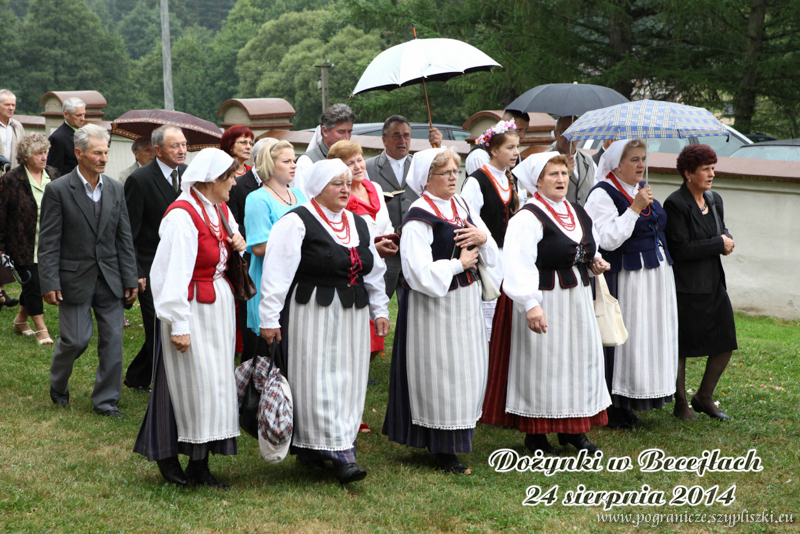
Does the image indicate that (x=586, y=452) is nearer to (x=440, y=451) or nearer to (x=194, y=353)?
(x=440, y=451)

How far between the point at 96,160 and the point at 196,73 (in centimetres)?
6387

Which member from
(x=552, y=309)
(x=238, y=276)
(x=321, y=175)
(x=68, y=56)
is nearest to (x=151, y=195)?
(x=238, y=276)

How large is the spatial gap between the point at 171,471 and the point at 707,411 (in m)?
3.76

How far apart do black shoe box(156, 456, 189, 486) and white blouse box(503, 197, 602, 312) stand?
2.09 metres

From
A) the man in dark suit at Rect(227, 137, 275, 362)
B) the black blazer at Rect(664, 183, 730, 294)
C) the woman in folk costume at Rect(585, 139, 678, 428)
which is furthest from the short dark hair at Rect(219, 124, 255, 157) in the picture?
the black blazer at Rect(664, 183, 730, 294)

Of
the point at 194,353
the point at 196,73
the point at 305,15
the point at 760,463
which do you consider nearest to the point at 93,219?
the point at 194,353

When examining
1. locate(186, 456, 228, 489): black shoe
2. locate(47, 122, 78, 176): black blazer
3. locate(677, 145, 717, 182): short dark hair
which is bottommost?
locate(186, 456, 228, 489): black shoe

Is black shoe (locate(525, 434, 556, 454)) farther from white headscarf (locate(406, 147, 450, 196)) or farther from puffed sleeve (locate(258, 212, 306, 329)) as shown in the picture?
puffed sleeve (locate(258, 212, 306, 329))

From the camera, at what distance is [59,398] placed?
6.01 m

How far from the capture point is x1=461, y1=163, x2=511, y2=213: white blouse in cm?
614

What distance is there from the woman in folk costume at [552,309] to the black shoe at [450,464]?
0.46m

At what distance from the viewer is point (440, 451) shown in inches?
190

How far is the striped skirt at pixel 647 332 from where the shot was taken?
556 cm

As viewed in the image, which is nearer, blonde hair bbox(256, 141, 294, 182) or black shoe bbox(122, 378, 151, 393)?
blonde hair bbox(256, 141, 294, 182)
